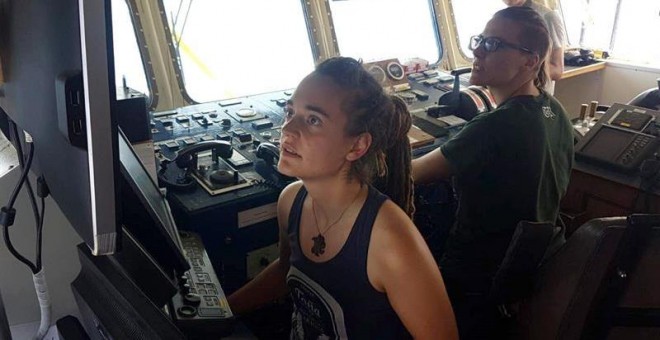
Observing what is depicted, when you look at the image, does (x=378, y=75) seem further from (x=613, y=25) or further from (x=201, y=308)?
(x=613, y=25)

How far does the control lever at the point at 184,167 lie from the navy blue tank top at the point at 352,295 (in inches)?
19.8

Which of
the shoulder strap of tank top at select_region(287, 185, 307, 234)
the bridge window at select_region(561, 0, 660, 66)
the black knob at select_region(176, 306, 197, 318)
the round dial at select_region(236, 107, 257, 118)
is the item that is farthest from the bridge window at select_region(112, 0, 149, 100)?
the bridge window at select_region(561, 0, 660, 66)

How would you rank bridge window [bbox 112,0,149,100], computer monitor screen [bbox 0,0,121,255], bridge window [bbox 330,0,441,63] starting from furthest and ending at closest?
1. bridge window [bbox 330,0,441,63]
2. bridge window [bbox 112,0,149,100]
3. computer monitor screen [bbox 0,0,121,255]

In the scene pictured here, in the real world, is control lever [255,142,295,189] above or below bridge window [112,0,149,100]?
below

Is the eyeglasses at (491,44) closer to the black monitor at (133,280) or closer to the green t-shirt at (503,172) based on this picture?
the green t-shirt at (503,172)

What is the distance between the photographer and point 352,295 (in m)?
1.26

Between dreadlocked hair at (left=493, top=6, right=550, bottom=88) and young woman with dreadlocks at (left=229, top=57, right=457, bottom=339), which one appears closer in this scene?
young woman with dreadlocks at (left=229, top=57, right=457, bottom=339)

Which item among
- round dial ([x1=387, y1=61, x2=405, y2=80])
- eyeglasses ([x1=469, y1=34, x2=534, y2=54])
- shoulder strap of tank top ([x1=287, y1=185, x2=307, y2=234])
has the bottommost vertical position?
round dial ([x1=387, y1=61, x2=405, y2=80])

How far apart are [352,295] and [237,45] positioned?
84.8 inches

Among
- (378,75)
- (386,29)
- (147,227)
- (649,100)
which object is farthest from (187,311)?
(386,29)

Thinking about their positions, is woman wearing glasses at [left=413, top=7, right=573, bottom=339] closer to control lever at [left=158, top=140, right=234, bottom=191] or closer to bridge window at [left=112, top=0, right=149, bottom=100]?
control lever at [left=158, top=140, right=234, bottom=191]

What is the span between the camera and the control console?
101 cm

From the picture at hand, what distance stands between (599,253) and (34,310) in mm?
1305

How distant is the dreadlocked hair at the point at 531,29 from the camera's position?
184 centimetres
